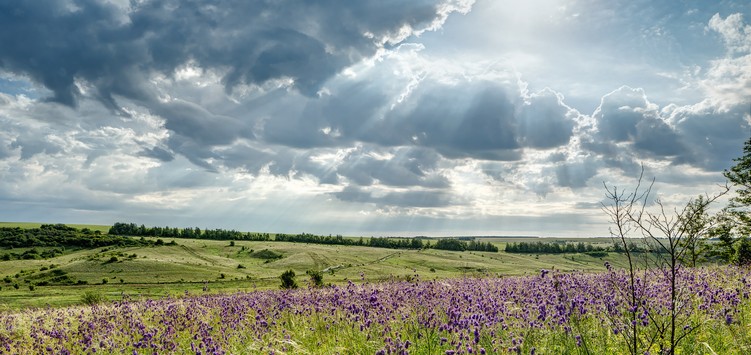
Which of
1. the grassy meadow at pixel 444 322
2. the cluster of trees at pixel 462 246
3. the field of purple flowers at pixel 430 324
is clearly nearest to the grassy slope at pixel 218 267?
the cluster of trees at pixel 462 246

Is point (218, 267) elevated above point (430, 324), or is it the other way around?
point (430, 324)

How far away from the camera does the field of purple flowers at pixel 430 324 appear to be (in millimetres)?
6668

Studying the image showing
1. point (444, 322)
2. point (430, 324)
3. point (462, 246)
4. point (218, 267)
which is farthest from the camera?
point (462, 246)

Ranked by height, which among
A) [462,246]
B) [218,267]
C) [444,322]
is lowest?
[218,267]

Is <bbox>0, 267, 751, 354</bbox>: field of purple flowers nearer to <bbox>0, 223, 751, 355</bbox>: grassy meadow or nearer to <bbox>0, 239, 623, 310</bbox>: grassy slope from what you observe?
<bbox>0, 223, 751, 355</bbox>: grassy meadow

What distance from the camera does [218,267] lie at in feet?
347

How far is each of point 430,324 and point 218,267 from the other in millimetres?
106232

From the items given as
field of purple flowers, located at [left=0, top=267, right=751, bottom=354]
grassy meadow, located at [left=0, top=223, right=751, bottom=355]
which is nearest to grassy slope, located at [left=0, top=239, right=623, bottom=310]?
grassy meadow, located at [left=0, top=223, right=751, bottom=355]

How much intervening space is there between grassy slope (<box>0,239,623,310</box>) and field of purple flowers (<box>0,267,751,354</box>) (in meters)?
55.3

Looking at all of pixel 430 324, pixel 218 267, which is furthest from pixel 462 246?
pixel 430 324

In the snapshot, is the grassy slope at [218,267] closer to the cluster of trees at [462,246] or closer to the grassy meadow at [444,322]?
the cluster of trees at [462,246]

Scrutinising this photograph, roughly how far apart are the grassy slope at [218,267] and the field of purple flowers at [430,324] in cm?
5535

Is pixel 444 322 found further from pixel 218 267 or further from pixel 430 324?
pixel 218 267

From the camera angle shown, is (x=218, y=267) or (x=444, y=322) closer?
(x=444, y=322)
